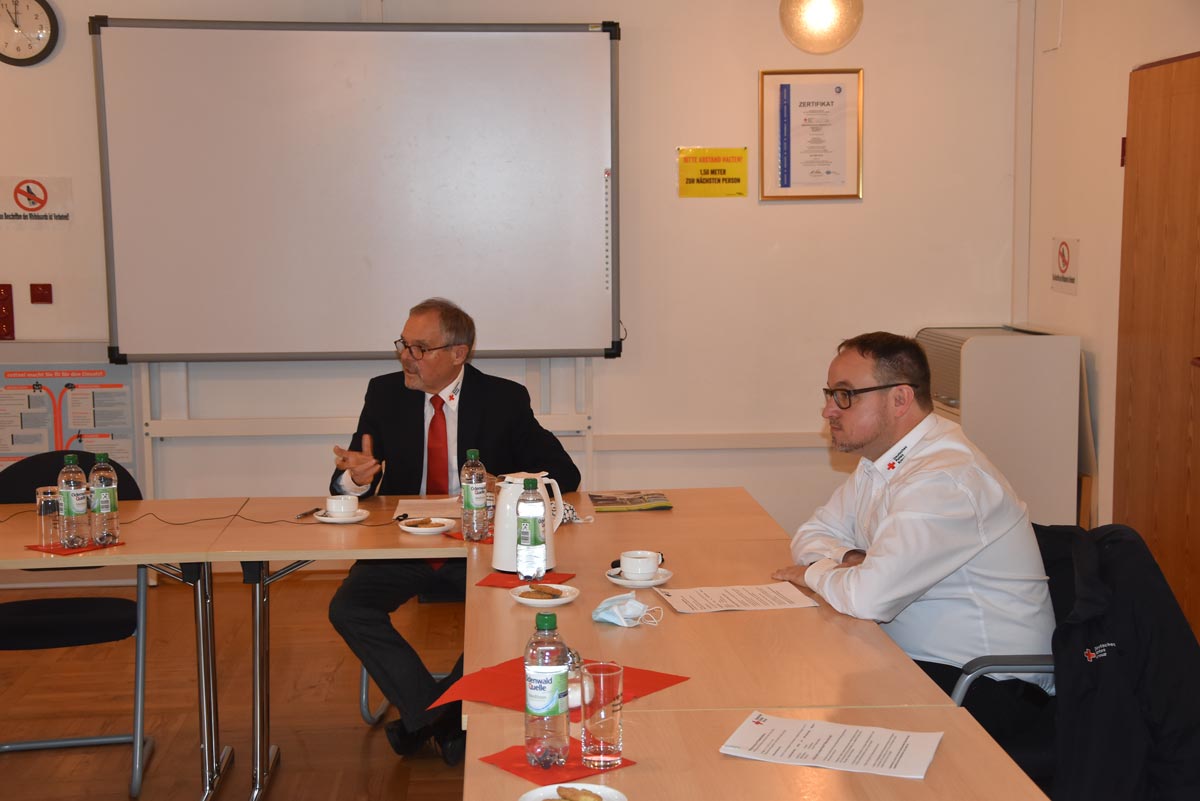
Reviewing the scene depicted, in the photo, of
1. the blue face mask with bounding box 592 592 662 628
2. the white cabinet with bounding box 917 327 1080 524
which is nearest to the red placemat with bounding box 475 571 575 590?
the blue face mask with bounding box 592 592 662 628

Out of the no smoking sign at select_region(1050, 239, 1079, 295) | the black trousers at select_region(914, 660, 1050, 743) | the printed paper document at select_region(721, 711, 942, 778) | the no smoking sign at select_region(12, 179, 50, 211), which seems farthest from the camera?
the no smoking sign at select_region(12, 179, 50, 211)

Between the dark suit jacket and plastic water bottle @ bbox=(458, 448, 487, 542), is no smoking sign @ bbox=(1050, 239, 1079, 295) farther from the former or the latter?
plastic water bottle @ bbox=(458, 448, 487, 542)

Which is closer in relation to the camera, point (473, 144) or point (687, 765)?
point (687, 765)

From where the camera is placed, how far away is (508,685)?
79.0 inches

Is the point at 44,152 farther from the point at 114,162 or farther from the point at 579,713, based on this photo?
the point at 579,713

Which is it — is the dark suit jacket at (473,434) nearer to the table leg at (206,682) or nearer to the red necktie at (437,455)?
the red necktie at (437,455)

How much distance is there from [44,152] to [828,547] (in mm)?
4155

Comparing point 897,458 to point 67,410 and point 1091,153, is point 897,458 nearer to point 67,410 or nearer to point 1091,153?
point 1091,153

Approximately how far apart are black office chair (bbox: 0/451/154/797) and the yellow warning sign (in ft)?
9.20

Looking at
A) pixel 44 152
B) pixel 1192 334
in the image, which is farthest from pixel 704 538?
pixel 44 152

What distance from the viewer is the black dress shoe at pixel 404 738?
3543 mm

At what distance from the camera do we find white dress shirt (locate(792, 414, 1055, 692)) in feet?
7.93

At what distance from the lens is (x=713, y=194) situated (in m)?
5.41

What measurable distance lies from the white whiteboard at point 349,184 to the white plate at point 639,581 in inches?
108
